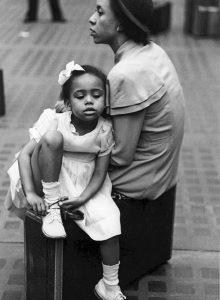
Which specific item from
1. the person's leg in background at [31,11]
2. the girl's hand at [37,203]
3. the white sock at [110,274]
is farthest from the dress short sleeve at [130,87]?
the person's leg in background at [31,11]

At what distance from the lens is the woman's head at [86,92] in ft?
10.1

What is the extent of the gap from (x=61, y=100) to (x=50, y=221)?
2.19 feet

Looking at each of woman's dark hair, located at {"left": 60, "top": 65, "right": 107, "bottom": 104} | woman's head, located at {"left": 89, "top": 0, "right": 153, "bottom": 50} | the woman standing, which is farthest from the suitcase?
woman's head, located at {"left": 89, "top": 0, "right": 153, "bottom": 50}

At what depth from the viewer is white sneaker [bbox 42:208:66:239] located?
→ 3037 millimetres

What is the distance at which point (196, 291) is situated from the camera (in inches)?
A: 147

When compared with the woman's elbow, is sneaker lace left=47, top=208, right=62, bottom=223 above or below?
below

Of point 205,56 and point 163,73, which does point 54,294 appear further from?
point 205,56

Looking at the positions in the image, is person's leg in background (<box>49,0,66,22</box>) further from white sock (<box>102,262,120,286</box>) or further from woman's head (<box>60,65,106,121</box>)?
white sock (<box>102,262,120,286</box>)

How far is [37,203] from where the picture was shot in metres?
3.16

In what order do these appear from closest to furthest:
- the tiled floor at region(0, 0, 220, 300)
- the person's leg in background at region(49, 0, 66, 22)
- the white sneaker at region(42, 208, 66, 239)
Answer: the white sneaker at region(42, 208, 66, 239) → the tiled floor at region(0, 0, 220, 300) → the person's leg in background at region(49, 0, 66, 22)

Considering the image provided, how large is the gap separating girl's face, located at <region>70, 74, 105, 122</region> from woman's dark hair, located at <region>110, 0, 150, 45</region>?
1.30ft

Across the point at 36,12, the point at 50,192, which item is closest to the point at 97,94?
the point at 50,192

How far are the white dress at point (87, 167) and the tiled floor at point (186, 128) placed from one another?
73cm

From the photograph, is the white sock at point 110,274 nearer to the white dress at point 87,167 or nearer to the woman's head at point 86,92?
the white dress at point 87,167
